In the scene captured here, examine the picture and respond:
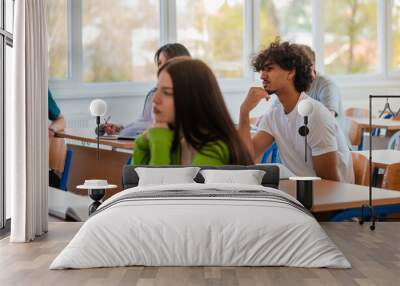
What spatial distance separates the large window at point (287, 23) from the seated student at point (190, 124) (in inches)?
31.8

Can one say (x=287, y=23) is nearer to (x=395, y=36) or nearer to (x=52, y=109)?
(x=395, y=36)

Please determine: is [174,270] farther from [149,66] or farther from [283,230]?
[149,66]

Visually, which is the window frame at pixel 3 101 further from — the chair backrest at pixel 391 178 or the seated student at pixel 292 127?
the chair backrest at pixel 391 178

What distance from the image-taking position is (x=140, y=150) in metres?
7.88

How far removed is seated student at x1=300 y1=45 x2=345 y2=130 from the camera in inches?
309

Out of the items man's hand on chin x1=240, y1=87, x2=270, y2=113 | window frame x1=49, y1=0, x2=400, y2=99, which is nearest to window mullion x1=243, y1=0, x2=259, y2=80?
window frame x1=49, y1=0, x2=400, y2=99

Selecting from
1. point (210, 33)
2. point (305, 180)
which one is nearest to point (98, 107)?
point (210, 33)

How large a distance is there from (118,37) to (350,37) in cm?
269

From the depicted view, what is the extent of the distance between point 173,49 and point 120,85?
0.75m

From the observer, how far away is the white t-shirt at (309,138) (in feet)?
25.6

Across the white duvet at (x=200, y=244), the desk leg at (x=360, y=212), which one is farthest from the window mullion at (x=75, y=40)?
the desk leg at (x=360, y=212)

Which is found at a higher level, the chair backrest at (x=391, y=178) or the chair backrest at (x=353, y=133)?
the chair backrest at (x=353, y=133)

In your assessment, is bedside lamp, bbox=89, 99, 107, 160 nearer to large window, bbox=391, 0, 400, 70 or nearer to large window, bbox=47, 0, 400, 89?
large window, bbox=47, 0, 400, 89

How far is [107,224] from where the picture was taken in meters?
5.14
